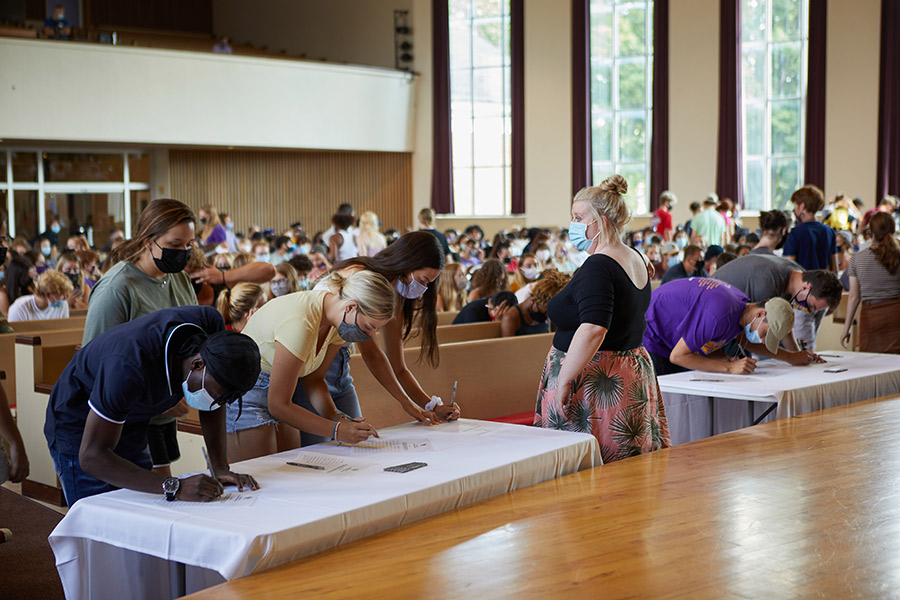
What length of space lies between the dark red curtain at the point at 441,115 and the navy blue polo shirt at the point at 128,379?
1699cm

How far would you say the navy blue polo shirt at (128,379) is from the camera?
2459mm

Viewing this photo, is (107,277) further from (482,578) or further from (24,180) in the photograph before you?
(24,180)

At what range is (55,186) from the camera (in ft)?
52.4

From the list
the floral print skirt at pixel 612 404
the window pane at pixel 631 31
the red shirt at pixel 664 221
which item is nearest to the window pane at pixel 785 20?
the window pane at pixel 631 31

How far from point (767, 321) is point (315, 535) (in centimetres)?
275

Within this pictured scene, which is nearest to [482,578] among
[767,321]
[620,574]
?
[620,574]

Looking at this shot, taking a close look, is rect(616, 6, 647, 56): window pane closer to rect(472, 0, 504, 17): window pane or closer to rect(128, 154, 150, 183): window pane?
rect(472, 0, 504, 17): window pane

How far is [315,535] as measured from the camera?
92.0 inches

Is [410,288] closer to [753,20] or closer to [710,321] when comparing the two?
[710,321]

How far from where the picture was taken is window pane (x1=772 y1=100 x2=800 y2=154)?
16547mm

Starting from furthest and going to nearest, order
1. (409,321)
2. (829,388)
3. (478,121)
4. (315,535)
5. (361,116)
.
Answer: (478,121), (361,116), (829,388), (409,321), (315,535)

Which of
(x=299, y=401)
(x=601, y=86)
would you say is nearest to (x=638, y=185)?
(x=601, y=86)

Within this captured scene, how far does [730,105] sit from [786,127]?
3.36 feet

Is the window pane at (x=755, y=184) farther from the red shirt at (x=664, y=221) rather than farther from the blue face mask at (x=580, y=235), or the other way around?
the blue face mask at (x=580, y=235)
